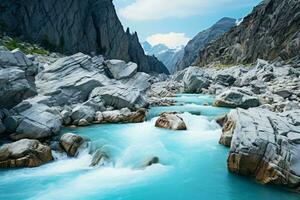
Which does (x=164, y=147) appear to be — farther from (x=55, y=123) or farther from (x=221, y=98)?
(x=221, y=98)

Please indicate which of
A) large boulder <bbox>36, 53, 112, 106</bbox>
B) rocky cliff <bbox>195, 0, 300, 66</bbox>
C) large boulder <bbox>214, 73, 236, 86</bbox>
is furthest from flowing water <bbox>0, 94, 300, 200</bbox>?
rocky cliff <bbox>195, 0, 300, 66</bbox>

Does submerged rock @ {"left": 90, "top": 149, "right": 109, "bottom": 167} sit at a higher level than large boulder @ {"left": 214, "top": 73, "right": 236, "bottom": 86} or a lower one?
lower

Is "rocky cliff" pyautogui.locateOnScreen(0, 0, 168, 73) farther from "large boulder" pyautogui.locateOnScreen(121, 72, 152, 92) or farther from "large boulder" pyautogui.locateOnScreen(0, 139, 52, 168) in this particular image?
"large boulder" pyautogui.locateOnScreen(0, 139, 52, 168)

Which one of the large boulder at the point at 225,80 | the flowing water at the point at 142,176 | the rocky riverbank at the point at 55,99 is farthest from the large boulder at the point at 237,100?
the large boulder at the point at 225,80

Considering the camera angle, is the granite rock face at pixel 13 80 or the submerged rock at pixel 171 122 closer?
the granite rock face at pixel 13 80

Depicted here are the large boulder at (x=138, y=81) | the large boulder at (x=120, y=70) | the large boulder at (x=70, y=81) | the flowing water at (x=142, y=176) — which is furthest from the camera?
the large boulder at (x=138, y=81)

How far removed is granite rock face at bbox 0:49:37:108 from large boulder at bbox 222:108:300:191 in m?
15.0

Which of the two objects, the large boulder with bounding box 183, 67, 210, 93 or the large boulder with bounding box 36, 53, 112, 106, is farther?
the large boulder with bounding box 183, 67, 210, 93

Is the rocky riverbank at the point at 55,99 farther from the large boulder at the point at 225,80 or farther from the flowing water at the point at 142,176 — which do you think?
the large boulder at the point at 225,80

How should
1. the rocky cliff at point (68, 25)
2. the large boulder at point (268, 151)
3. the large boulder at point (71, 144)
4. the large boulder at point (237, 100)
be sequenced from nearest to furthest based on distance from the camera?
the large boulder at point (268, 151) < the large boulder at point (71, 144) < the large boulder at point (237, 100) < the rocky cliff at point (68, 25)

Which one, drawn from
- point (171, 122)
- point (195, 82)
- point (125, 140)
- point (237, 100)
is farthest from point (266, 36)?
point (125, 140)

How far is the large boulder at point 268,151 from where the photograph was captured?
15820 mm

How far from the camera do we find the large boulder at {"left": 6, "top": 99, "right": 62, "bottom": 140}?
2297 centimetres

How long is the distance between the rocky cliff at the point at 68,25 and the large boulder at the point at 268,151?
7559cm
